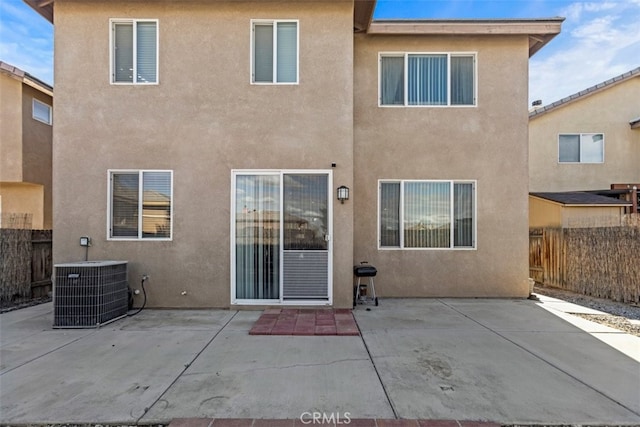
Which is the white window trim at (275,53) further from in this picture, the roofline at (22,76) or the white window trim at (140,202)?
the roofline at (22,76)

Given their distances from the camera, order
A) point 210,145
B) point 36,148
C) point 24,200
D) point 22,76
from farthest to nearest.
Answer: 1. point 24,200
2. point 36,148
3. point 22,76
4. point 210,145

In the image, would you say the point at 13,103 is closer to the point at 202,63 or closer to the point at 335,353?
the point at 202,63

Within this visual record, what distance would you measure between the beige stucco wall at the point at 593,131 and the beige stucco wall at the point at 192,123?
1053 centimetres

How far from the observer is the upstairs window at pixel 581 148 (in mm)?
13180

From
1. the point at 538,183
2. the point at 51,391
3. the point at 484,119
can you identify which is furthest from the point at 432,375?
the point at 538,183

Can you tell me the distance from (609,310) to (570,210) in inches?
123

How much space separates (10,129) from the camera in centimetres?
1089

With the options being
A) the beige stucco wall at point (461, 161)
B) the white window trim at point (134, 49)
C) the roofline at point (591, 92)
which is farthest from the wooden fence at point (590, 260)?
the white window trim at point (134, 49)

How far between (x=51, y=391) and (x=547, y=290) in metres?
10.3

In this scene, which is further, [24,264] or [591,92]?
[591,92]

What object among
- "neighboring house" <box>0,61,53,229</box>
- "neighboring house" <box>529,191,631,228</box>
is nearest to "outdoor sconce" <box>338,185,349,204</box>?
"neighboring house" <box>529,191,631,228</box>

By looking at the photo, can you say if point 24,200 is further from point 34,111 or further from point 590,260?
point 590,260

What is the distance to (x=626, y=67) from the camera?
527 inches

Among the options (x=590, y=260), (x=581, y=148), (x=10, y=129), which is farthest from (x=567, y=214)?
(x=10, y=129)
